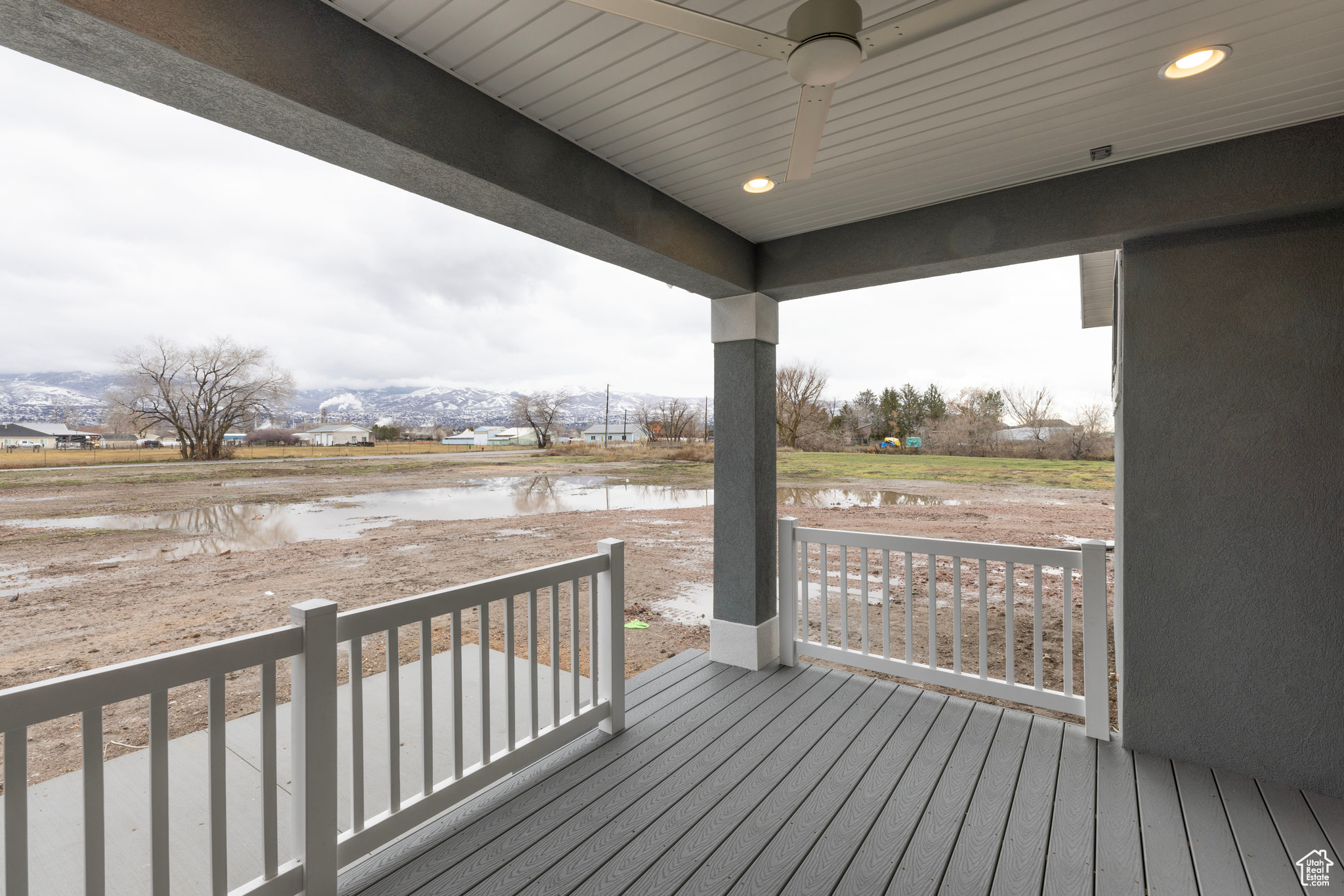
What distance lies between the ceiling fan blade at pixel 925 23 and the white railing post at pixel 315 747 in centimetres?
180

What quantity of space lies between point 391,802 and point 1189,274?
3.44m

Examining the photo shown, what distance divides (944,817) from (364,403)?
8.45m

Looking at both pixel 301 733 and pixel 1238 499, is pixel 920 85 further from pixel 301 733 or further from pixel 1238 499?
pixel 301 733

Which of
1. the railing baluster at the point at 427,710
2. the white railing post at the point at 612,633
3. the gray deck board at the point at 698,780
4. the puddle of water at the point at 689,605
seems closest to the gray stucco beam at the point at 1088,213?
the white railing post at the point at 612,633

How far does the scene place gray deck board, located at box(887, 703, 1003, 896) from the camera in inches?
62.4

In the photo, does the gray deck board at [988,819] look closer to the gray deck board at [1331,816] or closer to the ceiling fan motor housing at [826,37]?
the gray deck board at [1331,816]

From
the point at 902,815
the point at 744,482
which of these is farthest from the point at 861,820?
the point at 744,482

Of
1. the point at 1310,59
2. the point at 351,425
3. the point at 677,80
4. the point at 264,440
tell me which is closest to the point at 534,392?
the point at 351,425

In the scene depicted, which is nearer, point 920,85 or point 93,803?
point 93,803

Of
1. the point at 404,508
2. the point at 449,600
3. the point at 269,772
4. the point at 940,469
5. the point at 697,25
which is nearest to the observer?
the point at 697,25

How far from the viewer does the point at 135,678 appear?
1.16 meters

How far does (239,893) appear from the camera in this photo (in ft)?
4.36

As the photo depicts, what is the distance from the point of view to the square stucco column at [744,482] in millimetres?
A: 3096

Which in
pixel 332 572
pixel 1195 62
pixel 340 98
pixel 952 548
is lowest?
pixel 332 572
